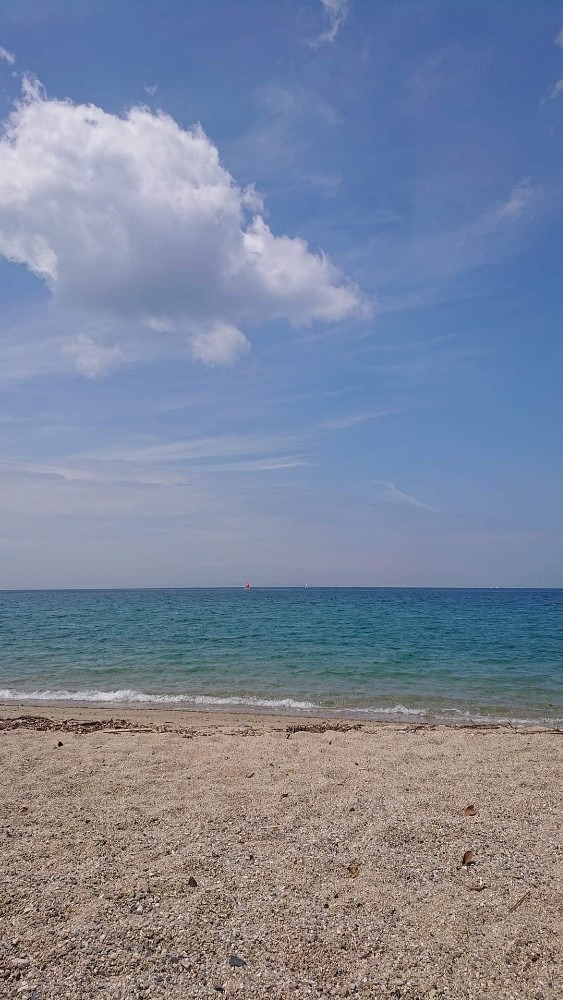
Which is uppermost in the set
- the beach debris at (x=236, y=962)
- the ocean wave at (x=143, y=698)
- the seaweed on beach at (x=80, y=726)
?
the beach debris at (x=236, y=962)

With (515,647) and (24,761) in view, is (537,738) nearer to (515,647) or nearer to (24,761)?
(24,761)

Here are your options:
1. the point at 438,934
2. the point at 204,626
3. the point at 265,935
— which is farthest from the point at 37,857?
the point at 204,626

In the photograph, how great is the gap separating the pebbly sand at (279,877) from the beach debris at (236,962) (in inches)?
0.7

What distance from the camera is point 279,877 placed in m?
5.07

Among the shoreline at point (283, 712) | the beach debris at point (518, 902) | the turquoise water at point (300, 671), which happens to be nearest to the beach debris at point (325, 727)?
the shoreline at point (283, 712)

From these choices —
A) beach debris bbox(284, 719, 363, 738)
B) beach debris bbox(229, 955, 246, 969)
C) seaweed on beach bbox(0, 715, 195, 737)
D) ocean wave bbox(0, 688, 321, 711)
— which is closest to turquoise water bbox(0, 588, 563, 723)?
ocean wave bbox(0, 688, 321, 711)

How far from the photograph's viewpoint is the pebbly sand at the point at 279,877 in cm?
390

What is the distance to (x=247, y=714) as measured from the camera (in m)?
14.0

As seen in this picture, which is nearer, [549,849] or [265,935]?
[265,935]

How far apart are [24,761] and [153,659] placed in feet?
44.5

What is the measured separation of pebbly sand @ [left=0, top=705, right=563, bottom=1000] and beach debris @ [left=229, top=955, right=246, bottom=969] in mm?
18

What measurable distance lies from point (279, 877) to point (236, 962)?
1131 millimetres

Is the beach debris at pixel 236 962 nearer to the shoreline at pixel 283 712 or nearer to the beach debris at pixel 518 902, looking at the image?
the beach debris at pixel 518 902

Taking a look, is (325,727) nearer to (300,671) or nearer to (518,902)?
(300,671)
